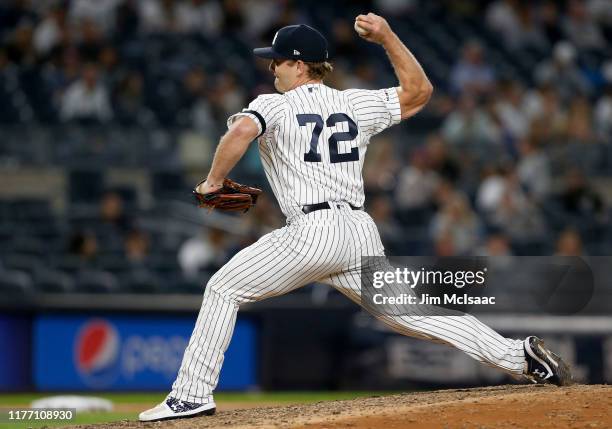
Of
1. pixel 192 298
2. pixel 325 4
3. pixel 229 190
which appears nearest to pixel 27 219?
pixel 192 298

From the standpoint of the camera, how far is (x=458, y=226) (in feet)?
39.3

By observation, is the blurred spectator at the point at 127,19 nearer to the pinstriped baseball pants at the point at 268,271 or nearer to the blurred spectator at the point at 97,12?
the blurred spectator at the point at 97,12

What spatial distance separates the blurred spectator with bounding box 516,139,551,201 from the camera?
1317cm

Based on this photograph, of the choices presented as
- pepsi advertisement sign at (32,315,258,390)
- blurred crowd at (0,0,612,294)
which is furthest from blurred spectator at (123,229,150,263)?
pepsi advertisement sign at (32,315,258,390)

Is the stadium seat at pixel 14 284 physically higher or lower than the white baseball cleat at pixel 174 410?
higher

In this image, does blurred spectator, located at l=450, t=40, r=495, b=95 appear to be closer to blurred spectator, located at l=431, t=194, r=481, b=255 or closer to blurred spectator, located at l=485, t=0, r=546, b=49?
blurred spectator, located at l=485, t=0, r=546, b=49

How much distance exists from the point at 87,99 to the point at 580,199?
5314 millimetres

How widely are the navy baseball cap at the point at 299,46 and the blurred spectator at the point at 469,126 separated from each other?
25.5ft

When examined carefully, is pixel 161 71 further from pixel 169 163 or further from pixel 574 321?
pixel 574 321

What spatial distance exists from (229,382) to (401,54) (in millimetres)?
5850

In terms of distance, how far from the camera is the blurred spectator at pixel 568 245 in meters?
11.5

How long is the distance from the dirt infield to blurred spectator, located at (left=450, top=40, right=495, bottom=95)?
8689 mm

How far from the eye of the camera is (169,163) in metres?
12.8

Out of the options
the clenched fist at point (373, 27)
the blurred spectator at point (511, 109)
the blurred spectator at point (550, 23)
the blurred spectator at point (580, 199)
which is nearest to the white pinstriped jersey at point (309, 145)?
the clenched fist at point (373, 27)
